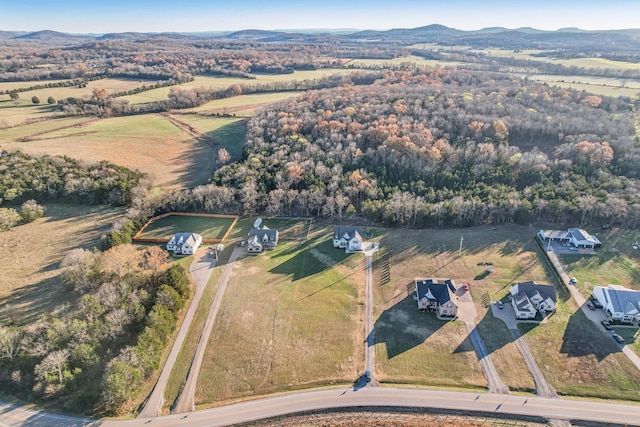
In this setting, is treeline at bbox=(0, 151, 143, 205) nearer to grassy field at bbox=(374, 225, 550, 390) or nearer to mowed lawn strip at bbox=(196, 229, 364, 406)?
mowed lawn strip at bbox=(196, 229, 364, 406)

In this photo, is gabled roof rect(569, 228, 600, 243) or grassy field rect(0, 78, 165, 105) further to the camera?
grassy field rect(0, 78, 165, 105)

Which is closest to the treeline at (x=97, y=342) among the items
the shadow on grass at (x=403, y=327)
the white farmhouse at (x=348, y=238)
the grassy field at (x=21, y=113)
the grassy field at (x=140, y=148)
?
the white farmhouse at (x=348, y=238)

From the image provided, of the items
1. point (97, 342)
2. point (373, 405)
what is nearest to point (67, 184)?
point (97, 342)

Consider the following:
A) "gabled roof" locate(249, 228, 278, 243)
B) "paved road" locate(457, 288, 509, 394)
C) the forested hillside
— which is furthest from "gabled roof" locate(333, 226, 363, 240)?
"paved road" locate(457, 288, 509, 394)

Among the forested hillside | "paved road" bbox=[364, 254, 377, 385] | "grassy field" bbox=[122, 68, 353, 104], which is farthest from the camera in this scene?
"grassy field" bbox=[122, 68, 353, 104]

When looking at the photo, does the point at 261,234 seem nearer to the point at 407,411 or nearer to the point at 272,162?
the point at 272,162

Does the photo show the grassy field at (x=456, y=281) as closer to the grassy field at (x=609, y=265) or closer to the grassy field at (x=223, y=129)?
the grassy field at (x=609, y=265)
